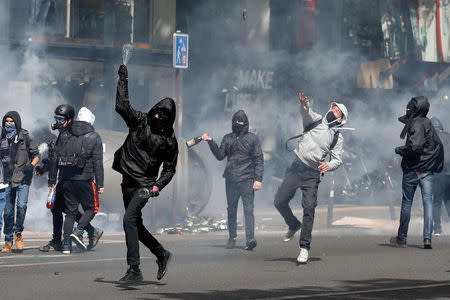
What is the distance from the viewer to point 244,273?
31.5 feet

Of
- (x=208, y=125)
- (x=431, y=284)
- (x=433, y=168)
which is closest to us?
(x=431, y=284)

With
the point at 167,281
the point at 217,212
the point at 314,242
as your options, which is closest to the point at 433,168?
the point at 314,242

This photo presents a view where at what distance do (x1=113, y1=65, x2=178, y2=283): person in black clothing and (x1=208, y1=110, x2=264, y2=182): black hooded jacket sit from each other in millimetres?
3572

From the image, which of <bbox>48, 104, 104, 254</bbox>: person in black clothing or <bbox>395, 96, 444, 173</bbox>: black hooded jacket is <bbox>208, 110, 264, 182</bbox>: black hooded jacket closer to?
<bbox>48, 104, 104, 254</bbox>: person in black clothing

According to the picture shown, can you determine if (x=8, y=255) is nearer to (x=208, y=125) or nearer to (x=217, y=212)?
(x=217, y=212)

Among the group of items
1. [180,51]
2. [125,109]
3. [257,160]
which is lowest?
[257,160]

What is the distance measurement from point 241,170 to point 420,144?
212 cm

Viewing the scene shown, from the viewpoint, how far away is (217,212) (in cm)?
1909

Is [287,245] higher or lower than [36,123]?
lower

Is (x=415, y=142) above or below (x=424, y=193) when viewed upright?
above

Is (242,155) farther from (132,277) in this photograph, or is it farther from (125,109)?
(132,277)

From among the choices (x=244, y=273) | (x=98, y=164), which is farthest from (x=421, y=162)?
(x=98, y=164)

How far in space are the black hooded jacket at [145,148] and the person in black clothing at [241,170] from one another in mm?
3505

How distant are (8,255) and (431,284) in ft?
15.6
